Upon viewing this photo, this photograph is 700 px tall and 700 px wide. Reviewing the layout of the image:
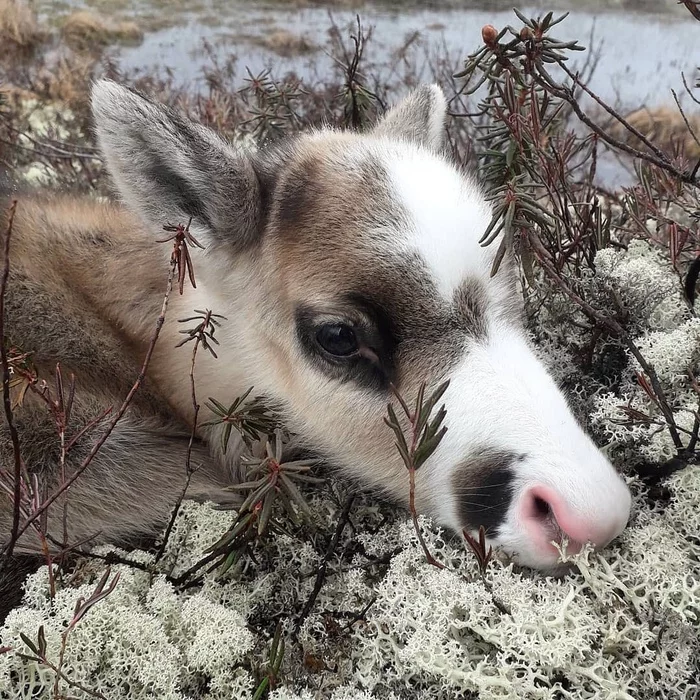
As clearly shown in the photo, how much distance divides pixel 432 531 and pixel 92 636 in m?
1.01

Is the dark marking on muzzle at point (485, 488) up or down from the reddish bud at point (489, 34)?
down

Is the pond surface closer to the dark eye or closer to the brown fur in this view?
the brown fur

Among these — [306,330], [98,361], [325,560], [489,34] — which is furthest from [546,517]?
[98,361]

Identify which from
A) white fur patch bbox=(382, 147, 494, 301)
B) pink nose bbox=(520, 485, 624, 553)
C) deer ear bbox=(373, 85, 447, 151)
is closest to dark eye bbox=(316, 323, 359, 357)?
white fur patch bbox=(382, 147, 494, 301)

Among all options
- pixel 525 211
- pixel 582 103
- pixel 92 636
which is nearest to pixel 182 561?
pixel 92 636

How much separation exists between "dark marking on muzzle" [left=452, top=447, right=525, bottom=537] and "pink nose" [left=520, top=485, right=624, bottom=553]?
0.25 ft

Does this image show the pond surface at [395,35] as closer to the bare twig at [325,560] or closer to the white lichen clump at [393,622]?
the bare twig at [325,560]

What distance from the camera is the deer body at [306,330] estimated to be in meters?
1.92

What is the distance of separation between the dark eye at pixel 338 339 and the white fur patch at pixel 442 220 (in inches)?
12.6

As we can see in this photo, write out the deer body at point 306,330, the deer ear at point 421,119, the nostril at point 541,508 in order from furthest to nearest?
the deer ear at point 421,119 → the deer body at point 306,330 → the nostril at point 541,508

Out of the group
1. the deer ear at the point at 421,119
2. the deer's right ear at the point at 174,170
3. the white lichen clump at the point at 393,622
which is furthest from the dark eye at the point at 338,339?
the deer ear at the point at 421,119

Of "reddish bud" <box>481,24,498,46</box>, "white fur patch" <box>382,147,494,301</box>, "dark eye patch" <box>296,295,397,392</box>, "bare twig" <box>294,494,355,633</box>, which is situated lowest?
"bare twig" <box>294,494,355,633</box>

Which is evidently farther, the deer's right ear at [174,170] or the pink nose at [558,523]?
the deer's right ear at [174,170]

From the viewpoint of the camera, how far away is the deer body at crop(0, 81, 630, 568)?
1921 mm
